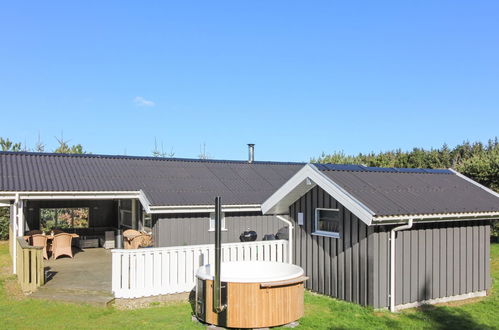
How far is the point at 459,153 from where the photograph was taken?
33.5 metres

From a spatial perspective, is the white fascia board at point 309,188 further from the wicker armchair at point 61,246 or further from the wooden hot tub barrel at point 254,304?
the wicker armchair at point 61,246

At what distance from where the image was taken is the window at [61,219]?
1944cm

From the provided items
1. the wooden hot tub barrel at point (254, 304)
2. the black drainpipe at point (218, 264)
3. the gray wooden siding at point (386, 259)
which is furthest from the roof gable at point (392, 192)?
the black drainpipe at point (218, 264)

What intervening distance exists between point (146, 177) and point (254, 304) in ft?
32.4

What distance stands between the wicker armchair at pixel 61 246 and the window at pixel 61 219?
4244mm

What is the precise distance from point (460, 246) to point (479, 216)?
81cm

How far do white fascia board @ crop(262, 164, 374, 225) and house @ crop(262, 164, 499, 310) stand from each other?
2cm

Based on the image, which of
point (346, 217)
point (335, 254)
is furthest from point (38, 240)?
point (346, 217)

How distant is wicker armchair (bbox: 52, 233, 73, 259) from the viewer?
49.7ft

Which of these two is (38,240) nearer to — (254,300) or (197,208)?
(197,208)

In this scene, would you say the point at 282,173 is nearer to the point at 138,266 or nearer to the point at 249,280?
the point at 138,266

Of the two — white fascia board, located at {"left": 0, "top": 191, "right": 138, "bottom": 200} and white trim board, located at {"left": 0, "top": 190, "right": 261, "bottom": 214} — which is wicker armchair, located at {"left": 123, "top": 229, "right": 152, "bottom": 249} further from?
white fascia board, located at {"left": 0, "top": 191, "right": 138, "bottom": 200}

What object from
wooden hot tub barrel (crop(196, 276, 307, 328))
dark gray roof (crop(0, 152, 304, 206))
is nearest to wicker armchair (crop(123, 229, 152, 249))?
dark gray roof (crop(0, 152, 304, 206))

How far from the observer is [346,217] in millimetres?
10055
